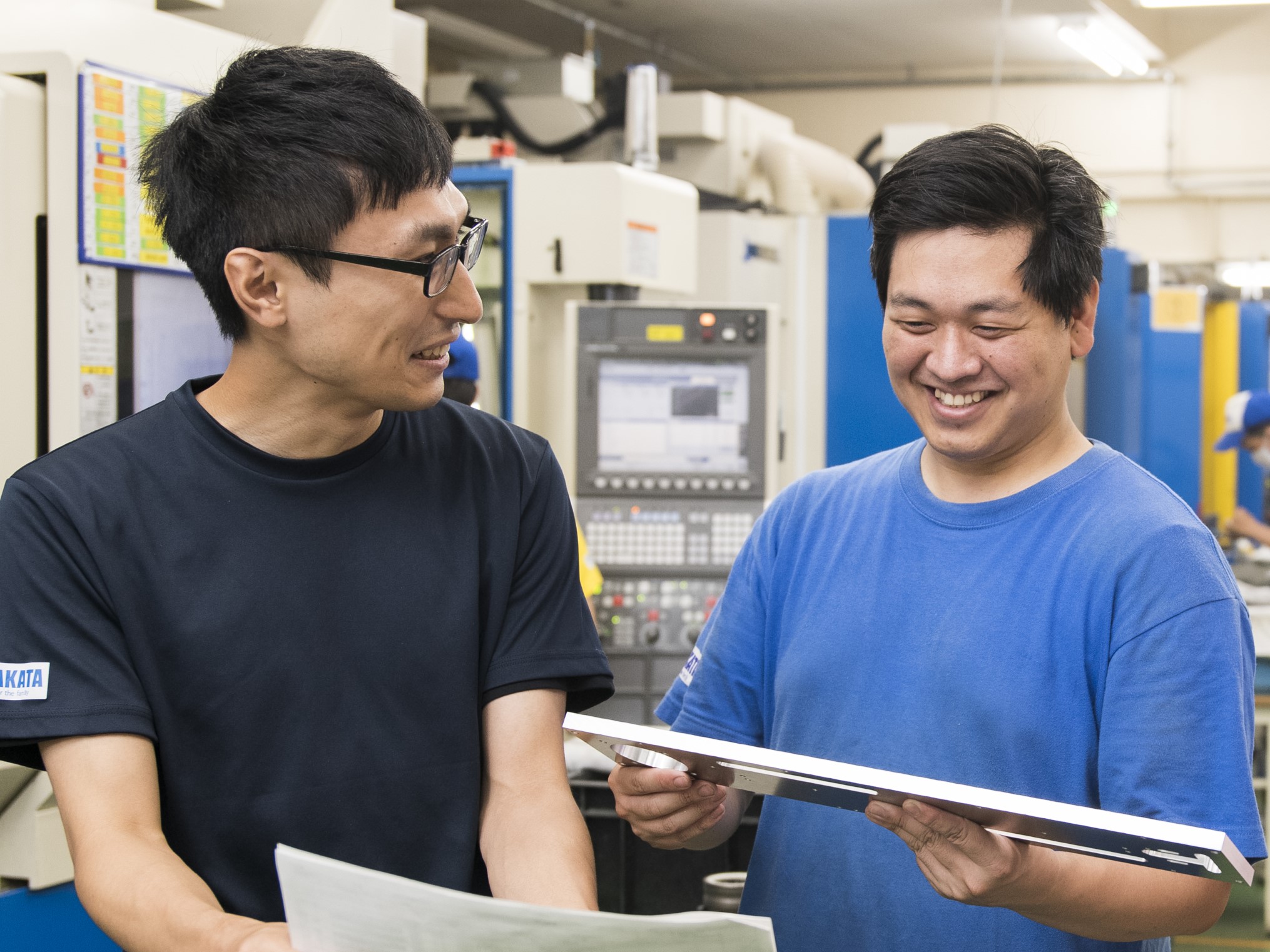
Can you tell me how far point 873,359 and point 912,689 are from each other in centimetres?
266

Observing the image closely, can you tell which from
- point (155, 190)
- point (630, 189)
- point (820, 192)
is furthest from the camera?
point (820, 192)

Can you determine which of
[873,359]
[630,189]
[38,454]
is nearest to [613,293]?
[630,189]

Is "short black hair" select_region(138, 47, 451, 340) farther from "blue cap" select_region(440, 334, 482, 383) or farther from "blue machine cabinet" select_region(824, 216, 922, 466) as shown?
"blue machine cabinet" select_region(824, 216, 922, 466)

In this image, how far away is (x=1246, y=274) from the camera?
10.3m

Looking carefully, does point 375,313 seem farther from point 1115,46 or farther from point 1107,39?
point 1115,46

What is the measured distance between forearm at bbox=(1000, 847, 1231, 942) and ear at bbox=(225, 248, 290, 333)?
764mm

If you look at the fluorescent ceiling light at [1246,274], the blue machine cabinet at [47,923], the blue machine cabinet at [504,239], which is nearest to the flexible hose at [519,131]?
the blue machine cabinet at [504,239]

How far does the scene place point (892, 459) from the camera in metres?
1.34

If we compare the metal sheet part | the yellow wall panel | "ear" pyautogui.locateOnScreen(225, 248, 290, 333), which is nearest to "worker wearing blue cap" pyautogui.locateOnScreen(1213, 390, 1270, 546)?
the yellow wall panel

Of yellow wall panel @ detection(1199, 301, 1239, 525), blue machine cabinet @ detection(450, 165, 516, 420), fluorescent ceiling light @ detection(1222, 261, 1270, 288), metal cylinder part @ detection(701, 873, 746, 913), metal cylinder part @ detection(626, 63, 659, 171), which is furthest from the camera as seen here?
fluorescent ceiling light @ detection(1222, 261, 1270, 288)

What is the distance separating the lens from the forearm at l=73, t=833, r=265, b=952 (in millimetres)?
1005

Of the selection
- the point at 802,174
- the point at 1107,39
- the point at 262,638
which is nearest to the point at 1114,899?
the point at 262,638

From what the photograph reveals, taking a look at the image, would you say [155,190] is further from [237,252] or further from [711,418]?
[711,418]

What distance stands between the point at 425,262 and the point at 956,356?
1.56ft
